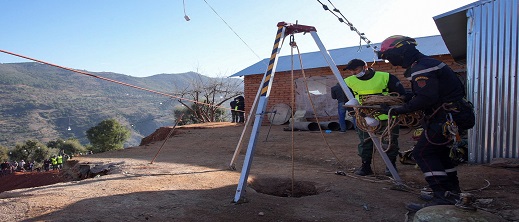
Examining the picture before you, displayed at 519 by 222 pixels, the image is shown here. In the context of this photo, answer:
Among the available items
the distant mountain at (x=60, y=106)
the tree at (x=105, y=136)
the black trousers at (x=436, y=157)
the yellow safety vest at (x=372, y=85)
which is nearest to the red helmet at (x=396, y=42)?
the black trousers at (x=436, y=157)

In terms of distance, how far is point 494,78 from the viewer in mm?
5977

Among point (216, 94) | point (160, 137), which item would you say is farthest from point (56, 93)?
point (160, 137)

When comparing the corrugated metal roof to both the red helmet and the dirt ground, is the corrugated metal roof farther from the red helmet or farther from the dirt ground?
the red helmet

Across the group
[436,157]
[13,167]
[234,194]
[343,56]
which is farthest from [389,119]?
[13,167]

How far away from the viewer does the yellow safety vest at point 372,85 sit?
199 inches

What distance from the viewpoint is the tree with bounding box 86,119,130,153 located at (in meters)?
38.9

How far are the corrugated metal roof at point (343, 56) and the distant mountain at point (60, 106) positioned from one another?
54.2 meters

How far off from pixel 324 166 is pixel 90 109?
11591cm

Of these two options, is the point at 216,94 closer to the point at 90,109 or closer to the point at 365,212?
the point at 365,212

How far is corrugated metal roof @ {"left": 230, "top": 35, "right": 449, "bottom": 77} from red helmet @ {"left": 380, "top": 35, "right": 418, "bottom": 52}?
10.0m

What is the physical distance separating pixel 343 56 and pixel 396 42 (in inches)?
504

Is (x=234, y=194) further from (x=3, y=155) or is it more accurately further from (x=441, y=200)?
(x=3, y=155)

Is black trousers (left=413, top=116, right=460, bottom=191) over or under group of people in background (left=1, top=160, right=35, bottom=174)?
over

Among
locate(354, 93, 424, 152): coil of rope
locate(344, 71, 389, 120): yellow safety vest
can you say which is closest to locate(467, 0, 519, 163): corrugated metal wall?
locate(344, 71, 389, 120): yellow safety vest
